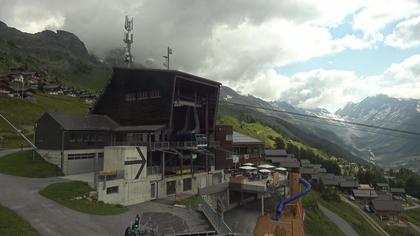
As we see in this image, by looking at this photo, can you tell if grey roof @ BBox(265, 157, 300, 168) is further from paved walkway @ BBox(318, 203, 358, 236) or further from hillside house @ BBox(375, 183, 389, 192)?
hillside house @ BBox(375, 183, 389, 192)

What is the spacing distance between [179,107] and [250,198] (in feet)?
66.3

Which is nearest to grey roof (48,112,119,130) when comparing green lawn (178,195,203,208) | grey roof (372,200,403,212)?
green lawn (178,195,203,208)

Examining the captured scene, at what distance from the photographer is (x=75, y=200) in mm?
34344

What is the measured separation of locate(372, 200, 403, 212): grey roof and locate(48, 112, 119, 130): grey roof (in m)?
88.7

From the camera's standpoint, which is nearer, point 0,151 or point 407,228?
point 0,151

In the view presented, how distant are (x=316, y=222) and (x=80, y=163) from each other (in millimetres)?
39080

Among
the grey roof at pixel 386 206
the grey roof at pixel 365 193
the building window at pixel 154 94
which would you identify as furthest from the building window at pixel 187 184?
the grey roof at pixel 365 193

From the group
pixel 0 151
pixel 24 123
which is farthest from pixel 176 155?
pixel 24 123

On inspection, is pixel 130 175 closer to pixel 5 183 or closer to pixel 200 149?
pixel 5 183

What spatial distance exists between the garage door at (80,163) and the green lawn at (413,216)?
104970 mm

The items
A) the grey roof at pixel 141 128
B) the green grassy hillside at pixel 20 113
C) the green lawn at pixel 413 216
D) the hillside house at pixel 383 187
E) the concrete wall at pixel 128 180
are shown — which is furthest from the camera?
the hillside house at pixel 383 187

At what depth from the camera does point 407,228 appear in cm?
9644

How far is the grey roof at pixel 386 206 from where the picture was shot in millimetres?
106812

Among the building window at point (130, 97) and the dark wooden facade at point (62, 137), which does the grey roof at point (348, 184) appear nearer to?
the building window at point (130, 97)
